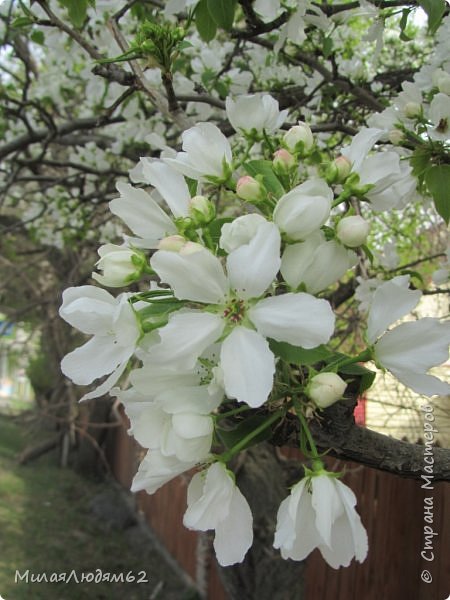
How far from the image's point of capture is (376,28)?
1566 mm

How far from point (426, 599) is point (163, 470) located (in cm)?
128

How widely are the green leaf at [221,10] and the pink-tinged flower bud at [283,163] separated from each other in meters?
0.55

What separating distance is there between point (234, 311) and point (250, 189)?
157 mm

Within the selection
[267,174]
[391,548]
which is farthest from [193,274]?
[391,548]

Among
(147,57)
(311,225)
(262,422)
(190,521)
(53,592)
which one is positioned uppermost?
(147,57)

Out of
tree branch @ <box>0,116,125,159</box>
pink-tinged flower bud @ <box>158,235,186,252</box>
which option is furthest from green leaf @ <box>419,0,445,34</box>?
tree branch @ <box>0,116,125,159</box>

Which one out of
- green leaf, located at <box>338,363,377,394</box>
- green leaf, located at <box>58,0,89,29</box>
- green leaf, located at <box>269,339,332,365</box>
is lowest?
green leaf, located at <box>269,339,332,365</box>

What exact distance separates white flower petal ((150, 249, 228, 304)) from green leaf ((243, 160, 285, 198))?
0.58ft

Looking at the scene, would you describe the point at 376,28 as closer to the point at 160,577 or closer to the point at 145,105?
the point at 145,105

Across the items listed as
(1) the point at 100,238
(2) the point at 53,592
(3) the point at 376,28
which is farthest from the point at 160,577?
(3) the point at 376,28

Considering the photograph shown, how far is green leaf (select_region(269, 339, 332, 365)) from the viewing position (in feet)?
2.19

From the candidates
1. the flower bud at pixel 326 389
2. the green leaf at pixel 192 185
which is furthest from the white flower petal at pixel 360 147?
the flower bud at pixel 326 389

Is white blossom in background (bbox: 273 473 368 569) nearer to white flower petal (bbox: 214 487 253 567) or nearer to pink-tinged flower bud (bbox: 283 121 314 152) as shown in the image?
white flower petal (bbox: 214 487 253 567)

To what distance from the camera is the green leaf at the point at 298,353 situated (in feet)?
2.19
